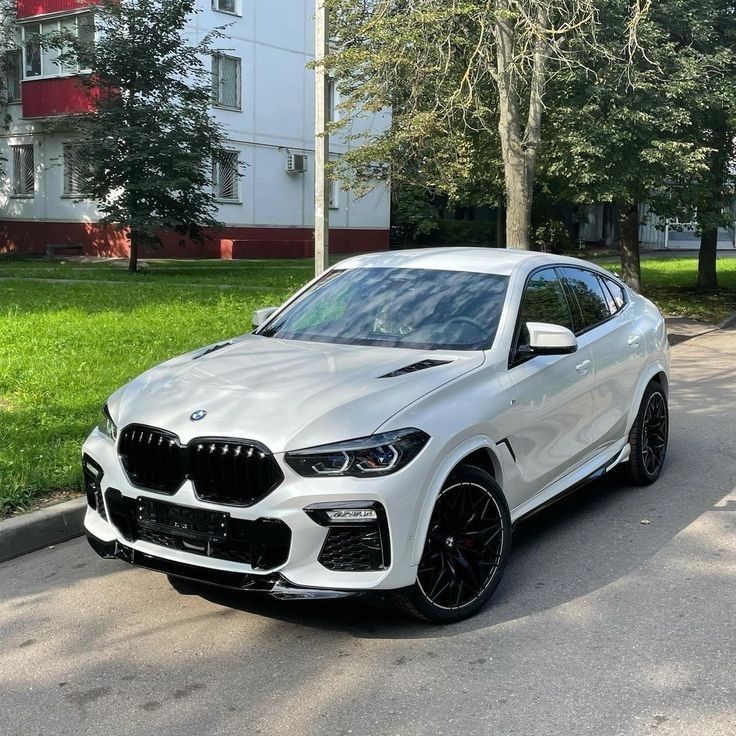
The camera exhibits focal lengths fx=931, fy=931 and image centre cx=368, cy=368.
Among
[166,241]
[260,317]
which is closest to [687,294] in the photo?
[166,241]

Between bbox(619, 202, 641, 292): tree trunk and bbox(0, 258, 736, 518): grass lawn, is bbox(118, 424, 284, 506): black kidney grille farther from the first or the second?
bbox(619, 202, 641, 292): tree trunk

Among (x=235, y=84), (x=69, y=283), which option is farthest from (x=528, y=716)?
(x=235, y=84)

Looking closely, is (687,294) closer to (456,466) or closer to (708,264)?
(708,264)

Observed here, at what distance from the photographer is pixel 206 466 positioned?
13.1 ft

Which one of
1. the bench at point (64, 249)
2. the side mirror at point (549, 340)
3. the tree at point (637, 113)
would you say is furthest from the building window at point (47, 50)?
the side mirror at point (549, 340)

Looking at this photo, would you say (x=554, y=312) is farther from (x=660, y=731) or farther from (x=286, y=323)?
(x=660, y=731)

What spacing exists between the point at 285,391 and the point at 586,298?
2.67 m

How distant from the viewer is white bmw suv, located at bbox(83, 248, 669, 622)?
3.86m

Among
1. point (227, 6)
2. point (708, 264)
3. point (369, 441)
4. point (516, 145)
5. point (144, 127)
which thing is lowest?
point (369, 441)

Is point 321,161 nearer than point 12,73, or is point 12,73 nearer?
point 321,161

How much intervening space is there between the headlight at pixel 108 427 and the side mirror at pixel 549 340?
7.05 feet

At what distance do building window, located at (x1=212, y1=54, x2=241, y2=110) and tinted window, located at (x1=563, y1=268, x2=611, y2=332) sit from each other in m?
25.2

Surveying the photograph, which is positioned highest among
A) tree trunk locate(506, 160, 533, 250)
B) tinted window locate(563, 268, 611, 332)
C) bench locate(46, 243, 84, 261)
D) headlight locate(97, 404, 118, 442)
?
tree trunk locate(506, 160, 533, 250)

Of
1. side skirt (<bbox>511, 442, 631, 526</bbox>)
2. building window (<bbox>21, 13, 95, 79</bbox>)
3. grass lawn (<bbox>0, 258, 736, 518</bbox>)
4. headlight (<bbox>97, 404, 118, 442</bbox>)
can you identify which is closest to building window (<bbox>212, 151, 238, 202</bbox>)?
building window (<bbox>21, 13, 95, 79</bbox>)
